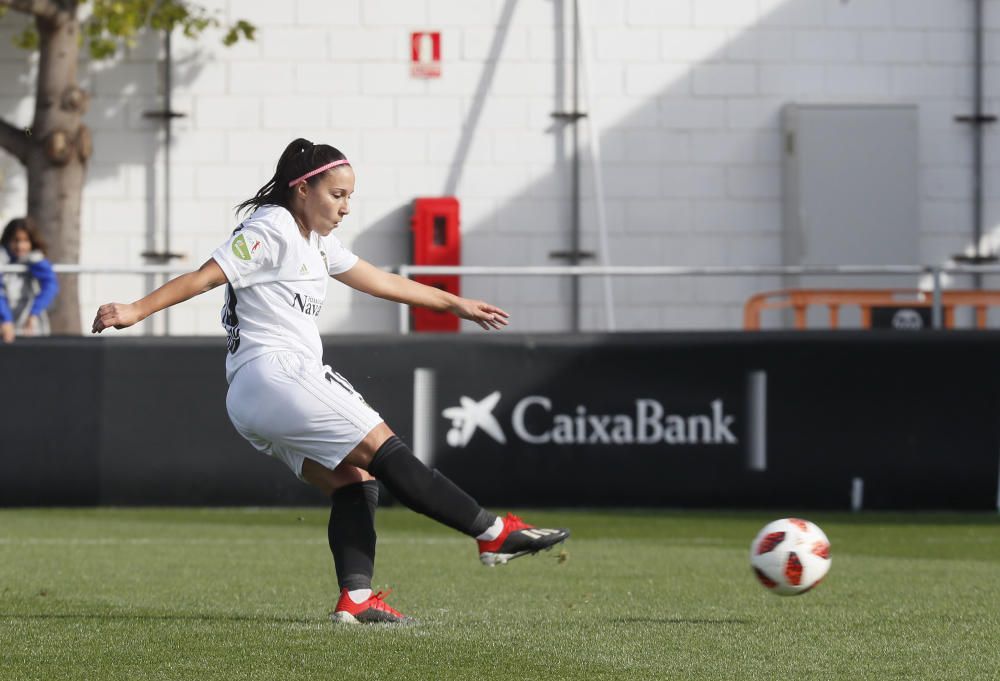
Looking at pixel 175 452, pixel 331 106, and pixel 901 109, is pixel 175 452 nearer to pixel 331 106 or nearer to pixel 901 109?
pixel 331 106

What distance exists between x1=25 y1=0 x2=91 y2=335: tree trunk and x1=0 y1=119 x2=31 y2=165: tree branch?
Result: 0.07 metres

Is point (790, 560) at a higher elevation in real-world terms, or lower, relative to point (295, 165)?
lower

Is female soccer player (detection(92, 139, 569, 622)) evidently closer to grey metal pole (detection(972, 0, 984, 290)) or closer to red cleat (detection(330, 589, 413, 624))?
red cleat (detection(330, 589, 413, 624))

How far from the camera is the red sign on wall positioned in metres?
18.0

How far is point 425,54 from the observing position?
59.3ft

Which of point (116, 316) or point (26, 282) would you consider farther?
point (26, 282)

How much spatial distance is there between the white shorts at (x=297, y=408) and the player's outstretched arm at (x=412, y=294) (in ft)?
1.71

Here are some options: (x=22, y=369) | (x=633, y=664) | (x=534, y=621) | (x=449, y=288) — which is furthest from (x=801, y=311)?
(x=633, y=664)

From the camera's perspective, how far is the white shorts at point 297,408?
5910 millimetres

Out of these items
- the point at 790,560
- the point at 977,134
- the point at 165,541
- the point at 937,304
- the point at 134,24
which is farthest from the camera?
the point at 977,134

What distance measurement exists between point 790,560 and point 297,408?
1858 millimetres

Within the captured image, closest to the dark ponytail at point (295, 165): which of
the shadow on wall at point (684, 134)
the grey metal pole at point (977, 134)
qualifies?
the shadow on wall at point (684, 134)

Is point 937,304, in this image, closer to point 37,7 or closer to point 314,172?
point 314,172

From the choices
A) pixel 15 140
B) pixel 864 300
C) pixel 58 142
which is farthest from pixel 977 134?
pixel 15 140
